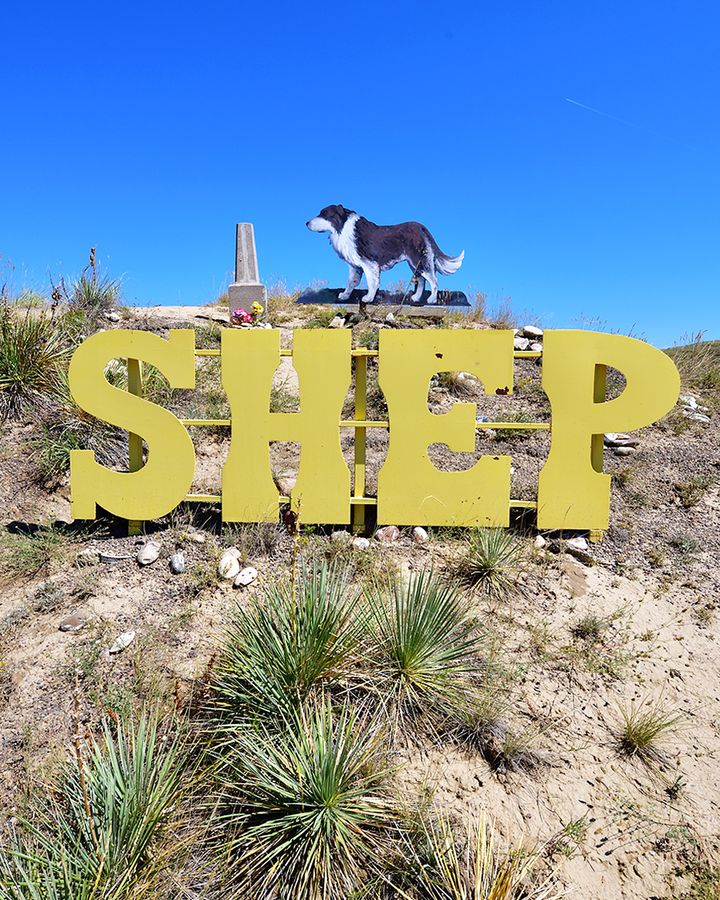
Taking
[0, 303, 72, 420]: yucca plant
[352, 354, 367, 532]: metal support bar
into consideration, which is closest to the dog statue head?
[0, 303, 72, 420]: yucca plant

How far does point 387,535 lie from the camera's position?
5.40 m

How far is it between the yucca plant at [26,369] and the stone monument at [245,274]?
386 centimetres

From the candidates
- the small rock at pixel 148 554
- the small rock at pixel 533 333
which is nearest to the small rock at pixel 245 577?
the small rock at pixel 148 554

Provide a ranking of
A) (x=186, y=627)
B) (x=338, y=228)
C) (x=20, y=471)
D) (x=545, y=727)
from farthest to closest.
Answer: (x=338, y=228)
(x=20, y=471)
(x=186, y=627)
(x=545, y=727)

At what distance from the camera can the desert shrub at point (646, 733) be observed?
11.5 feet

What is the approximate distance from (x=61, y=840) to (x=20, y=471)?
4.82 m

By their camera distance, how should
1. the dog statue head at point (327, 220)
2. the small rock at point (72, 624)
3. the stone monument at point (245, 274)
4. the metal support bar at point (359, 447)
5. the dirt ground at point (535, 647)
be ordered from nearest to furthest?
the dirt ground at point (535, 647), the small rock at point (72, 624), the metal support bar at point (359, 447), the dog statue head at point (327, 220), the stone monument at point (245, 274)

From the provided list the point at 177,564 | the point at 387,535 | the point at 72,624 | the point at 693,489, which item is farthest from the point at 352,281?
the point at 72,624

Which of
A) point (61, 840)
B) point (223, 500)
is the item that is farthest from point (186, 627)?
point (61, 840)

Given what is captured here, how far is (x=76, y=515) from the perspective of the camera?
5.42 meters

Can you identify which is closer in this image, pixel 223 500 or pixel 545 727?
pixel 545 727

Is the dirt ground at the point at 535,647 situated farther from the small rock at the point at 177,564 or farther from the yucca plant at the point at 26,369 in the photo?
the yucca plant at the point at 26,369

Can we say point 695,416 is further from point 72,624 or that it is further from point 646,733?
point 72,624

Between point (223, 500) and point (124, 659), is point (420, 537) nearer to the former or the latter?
point (223, 500)
